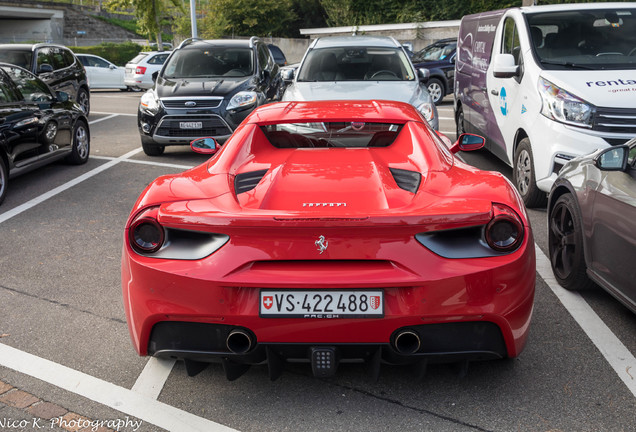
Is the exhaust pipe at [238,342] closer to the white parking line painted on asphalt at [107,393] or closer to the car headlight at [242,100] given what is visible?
the white parking line painted on asphalt at [107,393]

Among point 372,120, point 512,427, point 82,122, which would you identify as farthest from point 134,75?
point 512,427

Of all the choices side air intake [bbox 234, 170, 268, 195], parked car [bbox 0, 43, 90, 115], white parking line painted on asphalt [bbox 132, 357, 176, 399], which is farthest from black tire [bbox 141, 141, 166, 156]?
side air intake [bbox 234, 170, 268, 195]

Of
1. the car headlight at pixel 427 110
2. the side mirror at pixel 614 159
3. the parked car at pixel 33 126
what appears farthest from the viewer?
the car headlight at pixel 427 110

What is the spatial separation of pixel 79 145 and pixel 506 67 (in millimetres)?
6089

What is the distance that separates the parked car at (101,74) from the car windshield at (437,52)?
477 inches

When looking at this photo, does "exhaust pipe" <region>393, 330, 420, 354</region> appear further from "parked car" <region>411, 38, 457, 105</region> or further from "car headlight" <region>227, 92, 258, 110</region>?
"parked car" <region>411, 38, 457, 105</region>

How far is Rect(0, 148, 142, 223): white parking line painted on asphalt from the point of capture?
7.27 meters

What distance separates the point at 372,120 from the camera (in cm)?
417

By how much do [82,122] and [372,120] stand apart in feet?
23.1

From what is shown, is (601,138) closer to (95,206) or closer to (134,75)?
(95,206)

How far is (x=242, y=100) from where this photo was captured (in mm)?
10492

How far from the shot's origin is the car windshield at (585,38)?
23.1 feet

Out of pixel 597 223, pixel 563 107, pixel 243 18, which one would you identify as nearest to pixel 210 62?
pixel 563 107

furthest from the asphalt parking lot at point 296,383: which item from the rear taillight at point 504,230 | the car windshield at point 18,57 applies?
the car windshield at point 18,57
